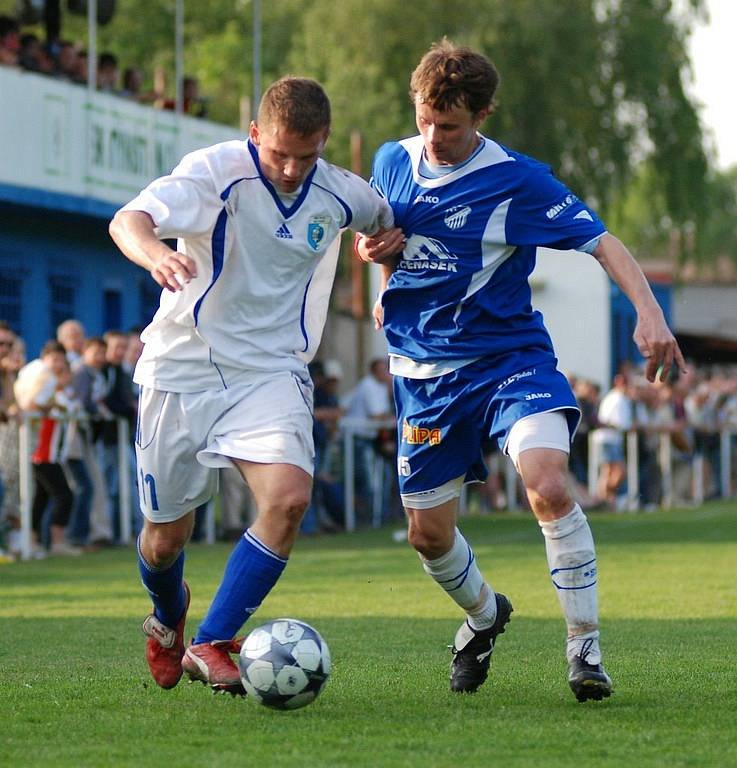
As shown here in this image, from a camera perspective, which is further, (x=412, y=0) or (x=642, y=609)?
(x=412, y=0)

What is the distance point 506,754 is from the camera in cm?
549

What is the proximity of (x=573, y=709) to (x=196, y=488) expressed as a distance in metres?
1.66

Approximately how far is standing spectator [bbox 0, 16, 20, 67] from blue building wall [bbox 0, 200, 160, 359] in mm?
1820

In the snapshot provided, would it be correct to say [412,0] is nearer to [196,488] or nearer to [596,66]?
[596,66]

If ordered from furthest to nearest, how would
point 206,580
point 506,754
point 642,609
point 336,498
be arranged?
point 336,498 < point 206,580 < point 642,609 < point 506,754

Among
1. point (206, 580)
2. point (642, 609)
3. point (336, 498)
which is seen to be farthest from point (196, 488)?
point (336, 498)

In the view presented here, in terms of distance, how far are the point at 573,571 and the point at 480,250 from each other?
1.35 meters

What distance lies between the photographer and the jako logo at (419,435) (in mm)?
7129

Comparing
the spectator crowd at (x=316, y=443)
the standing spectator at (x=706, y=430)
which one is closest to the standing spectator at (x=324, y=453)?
the spectator crowd at (x=316, y=443)

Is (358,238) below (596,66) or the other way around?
below

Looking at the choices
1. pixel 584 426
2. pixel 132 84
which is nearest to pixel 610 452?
pixel 584 426

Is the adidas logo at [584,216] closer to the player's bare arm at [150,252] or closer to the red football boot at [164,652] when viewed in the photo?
the player's bare arm at [150,252]

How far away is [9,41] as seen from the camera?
21.4 metres

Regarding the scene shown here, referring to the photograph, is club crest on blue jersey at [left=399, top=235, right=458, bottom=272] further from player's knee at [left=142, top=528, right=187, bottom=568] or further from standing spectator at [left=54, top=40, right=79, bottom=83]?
standing spectator at [left=54, top=40, right=79, bottom=83]
